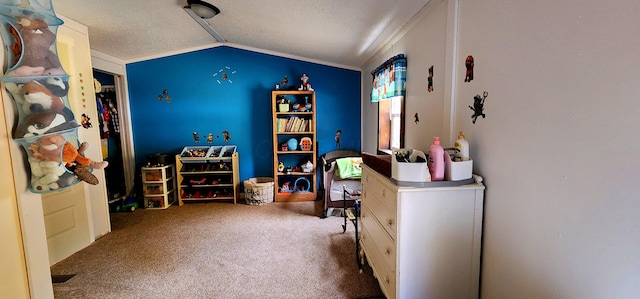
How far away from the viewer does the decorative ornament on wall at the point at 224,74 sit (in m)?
3.87

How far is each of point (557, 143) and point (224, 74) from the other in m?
3.81

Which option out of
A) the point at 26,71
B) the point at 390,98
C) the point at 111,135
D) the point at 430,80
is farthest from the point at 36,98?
the point at 111,135

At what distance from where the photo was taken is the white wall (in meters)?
0.80

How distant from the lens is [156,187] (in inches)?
142

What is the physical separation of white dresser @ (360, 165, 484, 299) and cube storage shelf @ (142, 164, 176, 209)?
3207 mm

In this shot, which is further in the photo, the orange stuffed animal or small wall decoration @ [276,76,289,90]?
small wall decoration @ [276,76,289,90]

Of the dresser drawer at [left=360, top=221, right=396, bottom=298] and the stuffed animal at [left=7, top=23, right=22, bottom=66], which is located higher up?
the stuffed animal at [left=7, top=23, right=22, bottom=66]

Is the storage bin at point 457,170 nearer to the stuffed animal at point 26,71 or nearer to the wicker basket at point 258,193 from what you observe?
the stuffed animal at point 26,71

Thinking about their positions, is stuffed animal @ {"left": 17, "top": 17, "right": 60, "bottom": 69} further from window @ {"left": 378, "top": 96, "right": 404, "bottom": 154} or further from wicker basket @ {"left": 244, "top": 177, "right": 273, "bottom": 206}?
wicker basket @ {"left": 244, "top": 177, "right": 273, "bottom": 206}

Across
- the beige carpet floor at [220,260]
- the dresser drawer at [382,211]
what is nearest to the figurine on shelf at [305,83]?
the beige carpet floor at [220,260]

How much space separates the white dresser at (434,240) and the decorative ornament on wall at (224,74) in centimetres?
318

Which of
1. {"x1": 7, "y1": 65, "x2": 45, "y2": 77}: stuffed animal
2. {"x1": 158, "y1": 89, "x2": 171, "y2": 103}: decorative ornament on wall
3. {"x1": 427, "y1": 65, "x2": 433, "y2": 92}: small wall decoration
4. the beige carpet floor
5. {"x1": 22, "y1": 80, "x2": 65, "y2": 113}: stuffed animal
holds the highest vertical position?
{"x1": 158, "y1": 89, "x2": 171, "y2": 103}: decorative ornament on wall

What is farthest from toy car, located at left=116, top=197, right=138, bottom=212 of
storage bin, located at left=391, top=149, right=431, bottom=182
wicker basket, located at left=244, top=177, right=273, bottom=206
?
storage bin, located at left=391, top=149, right=431, bottom=182

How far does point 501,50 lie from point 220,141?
3621mm
